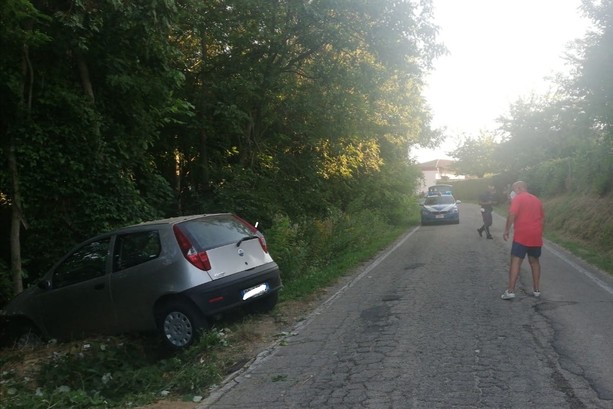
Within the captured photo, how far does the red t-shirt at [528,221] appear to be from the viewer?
966 centimetres

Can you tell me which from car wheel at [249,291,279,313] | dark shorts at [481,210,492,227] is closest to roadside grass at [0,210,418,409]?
car wheel at [249,291,279,313]

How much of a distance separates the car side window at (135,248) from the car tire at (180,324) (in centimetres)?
73

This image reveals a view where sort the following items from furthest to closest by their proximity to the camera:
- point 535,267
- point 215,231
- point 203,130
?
point 203,130, point 535,267, point 215,231

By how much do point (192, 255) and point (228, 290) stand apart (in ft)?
2.11

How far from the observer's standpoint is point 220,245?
8.48 metres

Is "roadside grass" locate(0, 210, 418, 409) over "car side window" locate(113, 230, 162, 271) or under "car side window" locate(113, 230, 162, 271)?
under

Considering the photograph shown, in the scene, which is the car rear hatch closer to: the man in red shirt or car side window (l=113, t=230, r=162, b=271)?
car side window (l=113, t=230, r=162, b=271)

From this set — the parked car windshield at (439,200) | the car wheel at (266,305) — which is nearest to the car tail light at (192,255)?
the car wheel at (266,305)

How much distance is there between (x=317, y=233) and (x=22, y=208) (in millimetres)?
7920

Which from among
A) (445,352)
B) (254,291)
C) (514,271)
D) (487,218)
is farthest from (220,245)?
(487,218)

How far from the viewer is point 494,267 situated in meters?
13.6

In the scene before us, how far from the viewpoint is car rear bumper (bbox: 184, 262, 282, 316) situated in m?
7.95

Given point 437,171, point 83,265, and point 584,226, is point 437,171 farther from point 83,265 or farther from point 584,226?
point 83,265

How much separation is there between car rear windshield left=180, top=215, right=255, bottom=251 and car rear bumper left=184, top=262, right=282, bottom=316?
1.57ft
